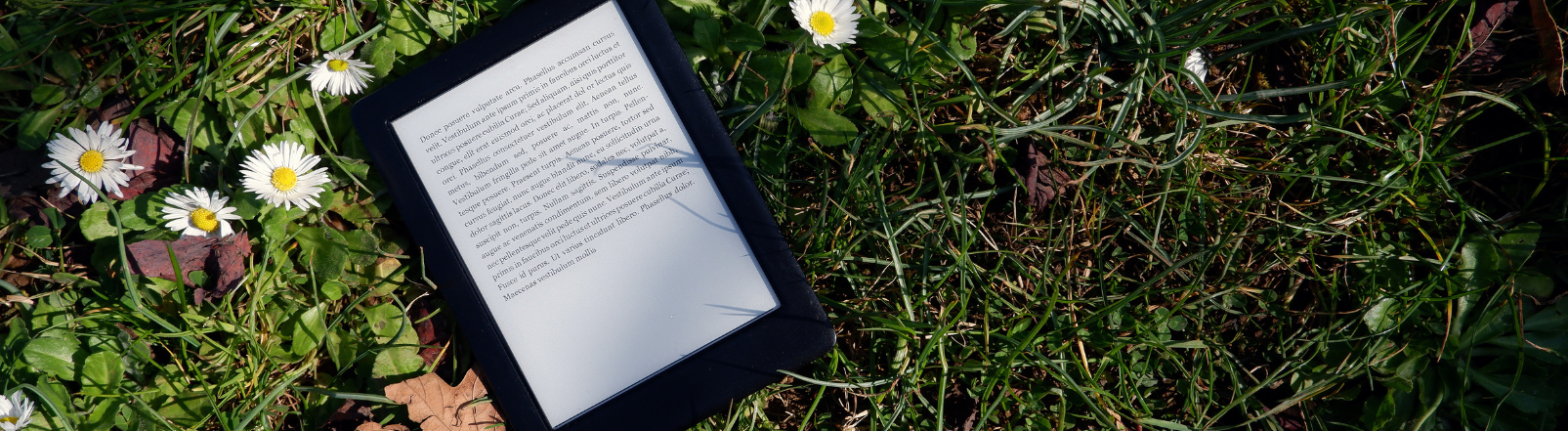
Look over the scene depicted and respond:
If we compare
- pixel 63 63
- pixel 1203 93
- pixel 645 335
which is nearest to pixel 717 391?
pixel 645 335

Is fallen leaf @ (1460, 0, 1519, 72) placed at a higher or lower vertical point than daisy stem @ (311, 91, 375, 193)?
lower

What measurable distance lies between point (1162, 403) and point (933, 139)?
834mm

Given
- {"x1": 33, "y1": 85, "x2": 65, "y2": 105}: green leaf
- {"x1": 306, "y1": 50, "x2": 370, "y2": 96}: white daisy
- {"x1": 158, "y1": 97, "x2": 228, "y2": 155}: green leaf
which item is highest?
{"x1": 33, "y1": 85, "x2": 65, "y2": 105}: green leaf

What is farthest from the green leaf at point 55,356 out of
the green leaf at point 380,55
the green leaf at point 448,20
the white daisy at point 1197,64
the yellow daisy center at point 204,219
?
the white daisy at point 1197,64

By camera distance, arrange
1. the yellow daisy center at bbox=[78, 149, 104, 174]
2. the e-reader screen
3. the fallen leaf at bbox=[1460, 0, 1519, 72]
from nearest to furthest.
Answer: the e-reader screen < the yellow daisy center at bbox=[78, 149, 104, 174] < the fallen leaf at bbox=[1460, 0, 1519, 72]

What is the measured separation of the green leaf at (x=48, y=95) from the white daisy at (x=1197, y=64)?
2657 millimetres

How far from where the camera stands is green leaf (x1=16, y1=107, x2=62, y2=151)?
172cm

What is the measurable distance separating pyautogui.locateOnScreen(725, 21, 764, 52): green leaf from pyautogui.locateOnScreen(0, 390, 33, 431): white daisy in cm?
175

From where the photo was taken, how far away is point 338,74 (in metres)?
1.69

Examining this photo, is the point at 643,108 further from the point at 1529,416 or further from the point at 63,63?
the point at 1529,416

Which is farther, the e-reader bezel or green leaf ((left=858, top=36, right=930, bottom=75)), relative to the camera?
green leaf ((left=858, top=36, right=930, bottom=75))

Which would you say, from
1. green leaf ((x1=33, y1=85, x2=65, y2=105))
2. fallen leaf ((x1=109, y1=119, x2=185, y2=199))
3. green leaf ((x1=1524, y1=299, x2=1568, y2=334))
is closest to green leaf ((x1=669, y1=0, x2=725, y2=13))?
fallen leaf ((x1=109, y1=119, x2=185, y2=199))

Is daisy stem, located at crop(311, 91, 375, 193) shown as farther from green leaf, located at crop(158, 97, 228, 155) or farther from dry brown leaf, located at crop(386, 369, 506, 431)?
dry brown leaf, located at crop(386, 369, 506, 431)

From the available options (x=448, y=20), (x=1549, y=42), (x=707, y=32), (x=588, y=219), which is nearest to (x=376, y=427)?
(x=588, y=219)
